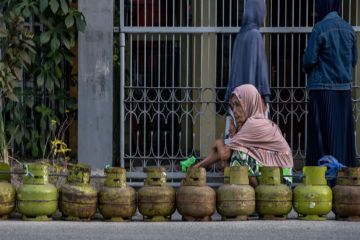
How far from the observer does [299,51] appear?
9211 millimetres

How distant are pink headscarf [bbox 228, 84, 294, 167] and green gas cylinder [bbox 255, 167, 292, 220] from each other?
45cm

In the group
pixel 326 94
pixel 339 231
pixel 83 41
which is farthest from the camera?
pixel 83 41

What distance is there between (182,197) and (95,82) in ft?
9.15

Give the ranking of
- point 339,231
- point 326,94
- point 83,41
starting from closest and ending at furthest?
point 339,231
point 326,94
point 83,41

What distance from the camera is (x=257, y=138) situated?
7223mm

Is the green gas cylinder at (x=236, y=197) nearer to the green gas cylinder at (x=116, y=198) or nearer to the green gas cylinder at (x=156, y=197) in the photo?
the green gas cylinder at (x=156, y=197)

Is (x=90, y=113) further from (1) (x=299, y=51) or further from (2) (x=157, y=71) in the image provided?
(1) (x=299, y=51)

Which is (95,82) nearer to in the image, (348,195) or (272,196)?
(272,196)

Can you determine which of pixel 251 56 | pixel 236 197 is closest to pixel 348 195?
pixel 236 197

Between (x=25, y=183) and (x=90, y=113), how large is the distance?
7.98 feet

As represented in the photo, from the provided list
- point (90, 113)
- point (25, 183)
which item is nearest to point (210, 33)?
point (90, 113)

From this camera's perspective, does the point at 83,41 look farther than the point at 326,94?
Yes

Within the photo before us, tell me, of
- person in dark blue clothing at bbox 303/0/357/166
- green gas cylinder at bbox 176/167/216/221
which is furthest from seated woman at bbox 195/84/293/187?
person in dark blue clothing at bbox 303/0/357/166

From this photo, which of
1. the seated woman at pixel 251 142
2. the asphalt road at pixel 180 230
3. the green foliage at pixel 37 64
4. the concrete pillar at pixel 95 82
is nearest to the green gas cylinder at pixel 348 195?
the asphalt road at pixel 180 230
